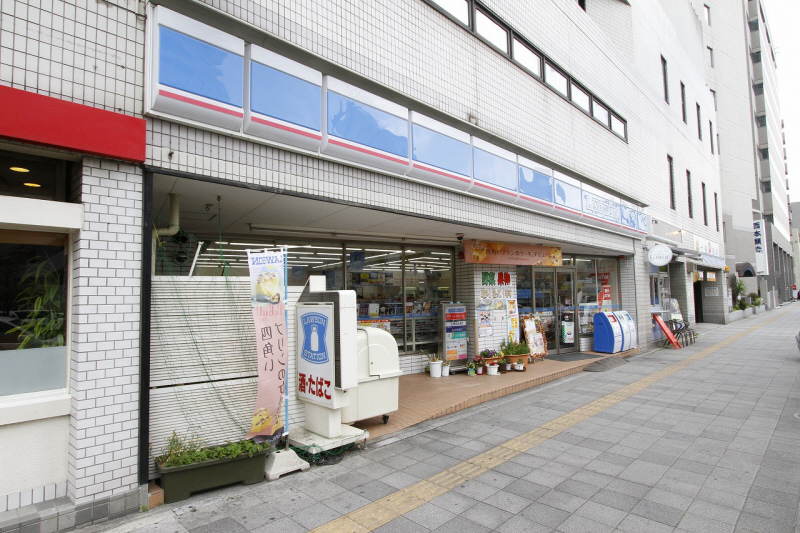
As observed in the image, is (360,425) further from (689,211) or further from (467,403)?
(689,211)

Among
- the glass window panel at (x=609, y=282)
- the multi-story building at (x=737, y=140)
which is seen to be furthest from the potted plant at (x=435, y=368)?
the multi-story building at (x=737, y=140)

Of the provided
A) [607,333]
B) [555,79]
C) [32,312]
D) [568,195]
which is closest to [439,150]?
[568,195]

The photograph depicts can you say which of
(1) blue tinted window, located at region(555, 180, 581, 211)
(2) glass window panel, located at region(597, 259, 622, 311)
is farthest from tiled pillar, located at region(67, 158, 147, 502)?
(2) glass window panel, located at region(597, 259, 622, 311)

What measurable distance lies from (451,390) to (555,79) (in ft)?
26.7

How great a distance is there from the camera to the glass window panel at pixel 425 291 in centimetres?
958

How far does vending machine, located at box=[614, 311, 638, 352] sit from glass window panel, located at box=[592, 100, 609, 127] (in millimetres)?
5790

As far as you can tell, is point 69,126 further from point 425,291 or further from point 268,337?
point 425,291

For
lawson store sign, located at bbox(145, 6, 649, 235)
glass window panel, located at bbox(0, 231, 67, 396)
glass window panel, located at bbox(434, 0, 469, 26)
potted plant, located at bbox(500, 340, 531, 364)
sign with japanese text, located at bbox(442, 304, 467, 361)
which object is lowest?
potted plant, located at bbox(500, 340, 531, 364)

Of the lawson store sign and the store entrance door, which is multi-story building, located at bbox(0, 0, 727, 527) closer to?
the lawson store sign

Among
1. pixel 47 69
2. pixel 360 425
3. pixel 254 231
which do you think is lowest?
pixel 360 425

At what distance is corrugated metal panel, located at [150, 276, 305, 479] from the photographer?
14.4 ft

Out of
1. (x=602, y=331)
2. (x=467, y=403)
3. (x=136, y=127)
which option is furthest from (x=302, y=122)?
(x=602, y=331)

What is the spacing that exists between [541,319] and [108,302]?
10731mm

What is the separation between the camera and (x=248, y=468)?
4383mm
